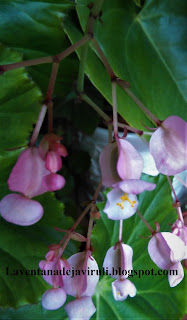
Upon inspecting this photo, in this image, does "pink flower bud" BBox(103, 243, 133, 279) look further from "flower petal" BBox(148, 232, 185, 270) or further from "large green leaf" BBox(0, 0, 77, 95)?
"large green leaf" BBox(0, 0, 77, 95)

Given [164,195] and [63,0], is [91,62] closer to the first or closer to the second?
[63,0]

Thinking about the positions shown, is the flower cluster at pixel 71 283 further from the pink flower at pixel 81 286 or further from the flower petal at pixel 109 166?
the flower petal at pixel 109 166

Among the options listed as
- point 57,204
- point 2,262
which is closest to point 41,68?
point 57,204

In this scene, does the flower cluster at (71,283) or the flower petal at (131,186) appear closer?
the flower petal at (131,186)

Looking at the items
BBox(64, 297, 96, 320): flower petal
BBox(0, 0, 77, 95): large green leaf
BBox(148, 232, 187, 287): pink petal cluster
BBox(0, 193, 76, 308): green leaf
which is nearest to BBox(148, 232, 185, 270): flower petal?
BBox(148, 232, 187, 287): pink petal cluster

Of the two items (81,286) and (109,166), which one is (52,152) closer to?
(109,166)

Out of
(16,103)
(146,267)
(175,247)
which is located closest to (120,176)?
(175,247)

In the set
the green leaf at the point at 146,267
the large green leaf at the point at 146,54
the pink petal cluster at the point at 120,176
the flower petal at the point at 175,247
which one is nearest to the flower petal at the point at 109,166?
the pink petal cluster at the point at 120,176

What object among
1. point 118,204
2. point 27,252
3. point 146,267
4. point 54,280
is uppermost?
point 118,204
